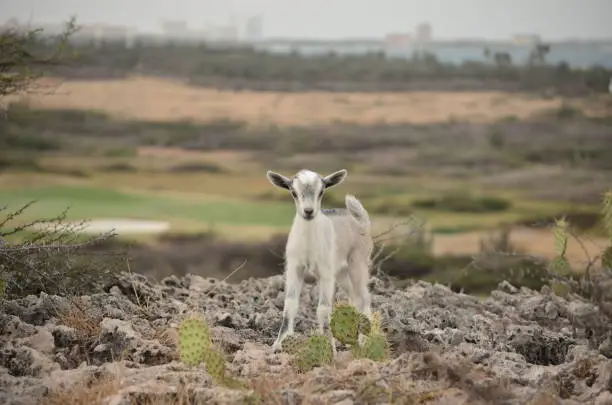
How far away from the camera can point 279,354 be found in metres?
7.15

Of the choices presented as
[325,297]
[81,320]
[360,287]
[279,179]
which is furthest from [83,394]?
[360,287]

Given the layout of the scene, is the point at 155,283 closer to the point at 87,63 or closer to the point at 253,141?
the point at 253,141

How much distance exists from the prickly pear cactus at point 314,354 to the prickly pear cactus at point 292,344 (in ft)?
0.54

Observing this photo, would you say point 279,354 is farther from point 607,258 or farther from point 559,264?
point 559,264

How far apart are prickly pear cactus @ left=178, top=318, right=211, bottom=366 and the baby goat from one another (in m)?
0.92

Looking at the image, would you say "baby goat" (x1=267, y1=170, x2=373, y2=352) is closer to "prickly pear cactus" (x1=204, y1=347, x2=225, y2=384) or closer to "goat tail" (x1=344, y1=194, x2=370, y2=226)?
"goat tail" (x1=344, y1=194, x2=370, y2=226)

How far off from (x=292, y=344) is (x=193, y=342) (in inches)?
32.8

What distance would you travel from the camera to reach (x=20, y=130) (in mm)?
14453

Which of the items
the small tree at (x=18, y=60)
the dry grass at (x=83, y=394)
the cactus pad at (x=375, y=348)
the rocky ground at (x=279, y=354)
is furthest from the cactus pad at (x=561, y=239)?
the small tree at (x=18, y=60)

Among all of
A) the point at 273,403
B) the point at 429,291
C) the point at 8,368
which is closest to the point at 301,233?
the point at 273,403

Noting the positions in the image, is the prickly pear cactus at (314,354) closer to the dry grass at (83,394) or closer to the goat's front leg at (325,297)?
the goat's front leg at (325,297)

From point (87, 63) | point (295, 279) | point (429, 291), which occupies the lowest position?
point (429, 291)

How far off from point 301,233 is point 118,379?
1.60m

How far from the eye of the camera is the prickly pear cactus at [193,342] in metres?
6.45
